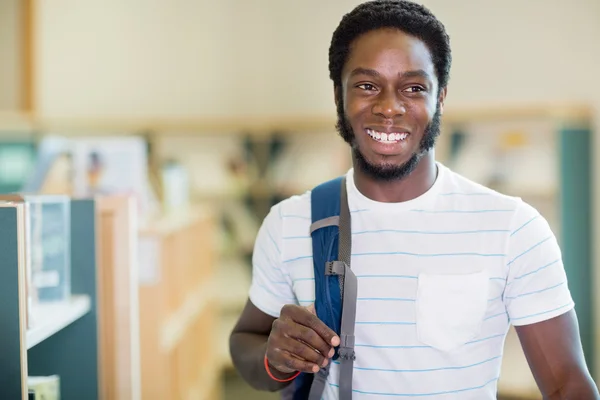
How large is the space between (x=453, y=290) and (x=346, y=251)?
0.22 m

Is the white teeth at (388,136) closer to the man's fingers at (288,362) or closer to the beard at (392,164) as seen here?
the beard at (392,164)

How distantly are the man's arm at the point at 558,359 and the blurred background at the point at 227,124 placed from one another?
5.21 feet

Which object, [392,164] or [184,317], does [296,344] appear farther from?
[184,317]

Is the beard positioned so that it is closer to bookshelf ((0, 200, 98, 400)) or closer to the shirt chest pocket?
the shirt chest pocket

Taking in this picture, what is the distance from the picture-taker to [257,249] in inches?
57.4

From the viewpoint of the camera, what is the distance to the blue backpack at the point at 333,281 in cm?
125

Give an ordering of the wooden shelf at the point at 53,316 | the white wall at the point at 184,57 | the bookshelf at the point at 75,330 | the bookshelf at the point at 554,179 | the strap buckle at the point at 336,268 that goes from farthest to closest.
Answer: the white wall at the point at 184,57
the bookshelf at the point at 554,179
the bookshelf at the point at 75,330
the wooden shelf at the point at 53,316
the strap buckle at the point at 336,268

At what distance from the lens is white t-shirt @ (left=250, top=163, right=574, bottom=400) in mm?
1245

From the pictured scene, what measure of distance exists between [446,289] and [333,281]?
8.5 inches

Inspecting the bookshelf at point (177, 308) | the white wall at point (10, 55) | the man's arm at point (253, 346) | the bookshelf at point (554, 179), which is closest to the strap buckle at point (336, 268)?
the man's arm at point (253, 346)

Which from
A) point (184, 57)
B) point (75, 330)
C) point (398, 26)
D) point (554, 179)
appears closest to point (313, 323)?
point (398, 26)

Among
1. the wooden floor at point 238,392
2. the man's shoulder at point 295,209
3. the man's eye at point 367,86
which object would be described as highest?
the man's eye at point 367,86

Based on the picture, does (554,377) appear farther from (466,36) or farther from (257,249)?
(466,36)

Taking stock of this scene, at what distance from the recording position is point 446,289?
126 cm
